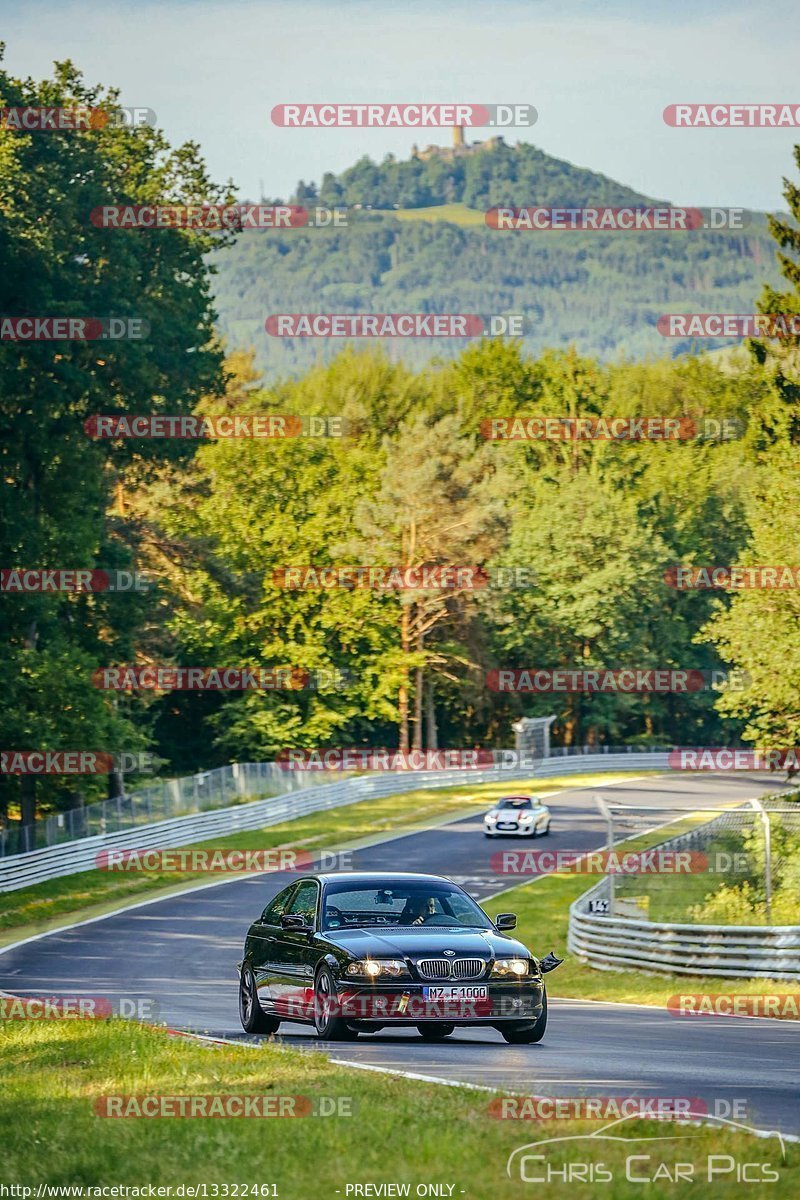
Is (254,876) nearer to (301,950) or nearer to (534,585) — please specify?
(301,950)

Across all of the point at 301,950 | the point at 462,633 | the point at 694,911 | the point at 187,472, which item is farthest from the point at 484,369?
the point at 301,950

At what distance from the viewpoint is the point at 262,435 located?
72.8 m

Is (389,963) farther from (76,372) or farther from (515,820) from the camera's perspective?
(515,820)

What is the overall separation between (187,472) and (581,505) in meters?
38.0

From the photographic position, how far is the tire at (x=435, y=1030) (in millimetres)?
13906

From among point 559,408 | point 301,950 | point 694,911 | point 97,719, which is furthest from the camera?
point 559,408

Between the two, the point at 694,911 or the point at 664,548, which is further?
the point at 664,548

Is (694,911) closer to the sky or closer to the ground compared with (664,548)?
closer to the ground

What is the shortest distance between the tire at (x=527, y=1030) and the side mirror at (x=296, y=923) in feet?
6.17

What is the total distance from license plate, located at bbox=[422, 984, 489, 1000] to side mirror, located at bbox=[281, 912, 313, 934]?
1.50 m

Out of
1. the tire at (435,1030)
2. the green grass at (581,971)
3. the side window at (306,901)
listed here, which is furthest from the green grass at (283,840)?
the tire at (435,1030)

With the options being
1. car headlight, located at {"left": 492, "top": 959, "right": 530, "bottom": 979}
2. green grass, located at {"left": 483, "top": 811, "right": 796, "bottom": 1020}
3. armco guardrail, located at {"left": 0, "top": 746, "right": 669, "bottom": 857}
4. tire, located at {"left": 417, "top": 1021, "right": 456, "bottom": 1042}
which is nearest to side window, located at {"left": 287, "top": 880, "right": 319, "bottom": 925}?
tire, located at {"left": 417, "top": 1021, "right": 456, "bottom": 1042}

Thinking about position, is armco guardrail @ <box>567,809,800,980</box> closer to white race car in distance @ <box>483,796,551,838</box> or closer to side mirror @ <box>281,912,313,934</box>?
side mirror @ <box>281,912,313,934</box>

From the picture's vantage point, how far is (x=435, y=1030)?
14.5m
